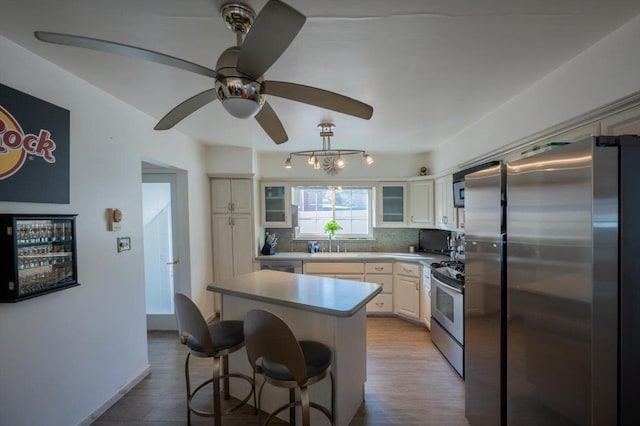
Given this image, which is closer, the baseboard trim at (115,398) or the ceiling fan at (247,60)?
the ceiling fan at (247,60)

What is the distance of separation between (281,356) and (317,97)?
1349mm

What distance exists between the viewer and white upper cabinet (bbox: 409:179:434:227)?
4.25m

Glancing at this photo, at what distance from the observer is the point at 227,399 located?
2.38 meters

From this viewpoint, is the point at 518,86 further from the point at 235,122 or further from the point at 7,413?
the point at 7,413

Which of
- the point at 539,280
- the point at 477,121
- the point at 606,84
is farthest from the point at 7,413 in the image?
the point at 477,121

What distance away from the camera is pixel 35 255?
5.49 ft

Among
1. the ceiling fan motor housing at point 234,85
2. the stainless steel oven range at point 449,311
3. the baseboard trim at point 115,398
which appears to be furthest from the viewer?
the stainless steel oven range at point 449,311

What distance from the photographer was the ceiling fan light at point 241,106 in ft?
4.00

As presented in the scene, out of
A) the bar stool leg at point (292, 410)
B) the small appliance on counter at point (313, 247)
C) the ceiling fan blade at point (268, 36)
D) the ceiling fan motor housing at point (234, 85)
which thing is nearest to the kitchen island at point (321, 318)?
the bar stool leg at point (292, 410)

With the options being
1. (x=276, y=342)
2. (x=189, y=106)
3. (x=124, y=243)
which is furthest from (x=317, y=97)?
(x=124, y=243)

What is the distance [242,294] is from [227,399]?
100 cm

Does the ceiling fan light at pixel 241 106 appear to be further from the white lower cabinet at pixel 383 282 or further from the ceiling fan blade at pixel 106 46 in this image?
the white lower cabinet at pixel 383 282

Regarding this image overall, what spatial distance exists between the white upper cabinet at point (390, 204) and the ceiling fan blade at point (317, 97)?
316cm

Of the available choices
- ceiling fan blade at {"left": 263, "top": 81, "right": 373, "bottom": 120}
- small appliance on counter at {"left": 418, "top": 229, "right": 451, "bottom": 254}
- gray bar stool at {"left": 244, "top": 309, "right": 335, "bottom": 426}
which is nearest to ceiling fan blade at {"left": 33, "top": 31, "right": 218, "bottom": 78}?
ceiling fan blade at {"left": 263, "top": 81, "right": 373, "bottom": 120}
